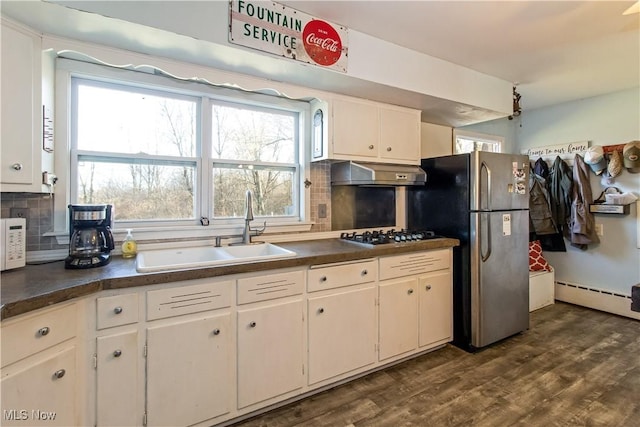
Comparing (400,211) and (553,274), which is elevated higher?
(400,211)

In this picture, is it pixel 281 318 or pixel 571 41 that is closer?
pixel 281 318

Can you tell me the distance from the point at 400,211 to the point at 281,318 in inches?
72.9

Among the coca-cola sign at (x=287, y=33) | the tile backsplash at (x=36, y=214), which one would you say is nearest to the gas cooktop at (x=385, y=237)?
the coca-cola sign at (x=287, y=33)

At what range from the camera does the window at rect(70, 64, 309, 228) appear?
6.63ft

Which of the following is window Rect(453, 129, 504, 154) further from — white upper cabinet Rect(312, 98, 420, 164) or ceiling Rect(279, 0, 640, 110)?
white upper cabinet Rect(312, 98, 420, 164)

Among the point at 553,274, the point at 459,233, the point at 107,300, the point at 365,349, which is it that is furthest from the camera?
the point at 553,274

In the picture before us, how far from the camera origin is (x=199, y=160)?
233cm

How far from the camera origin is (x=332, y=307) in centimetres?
208

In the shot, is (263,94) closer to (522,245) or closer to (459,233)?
(459,233)

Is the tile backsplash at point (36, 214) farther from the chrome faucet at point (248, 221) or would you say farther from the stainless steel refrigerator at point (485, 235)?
the stainless steel refrigerator at point (485, 235)

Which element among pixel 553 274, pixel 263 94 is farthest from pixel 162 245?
pixel 553 274

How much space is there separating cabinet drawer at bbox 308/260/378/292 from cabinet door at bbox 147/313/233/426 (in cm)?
58

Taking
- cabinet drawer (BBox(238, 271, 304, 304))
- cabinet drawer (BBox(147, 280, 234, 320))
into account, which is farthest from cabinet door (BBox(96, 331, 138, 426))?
cabinet drawer (BBox(238, 271, 304, 304))

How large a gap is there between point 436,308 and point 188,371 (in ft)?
6.37
